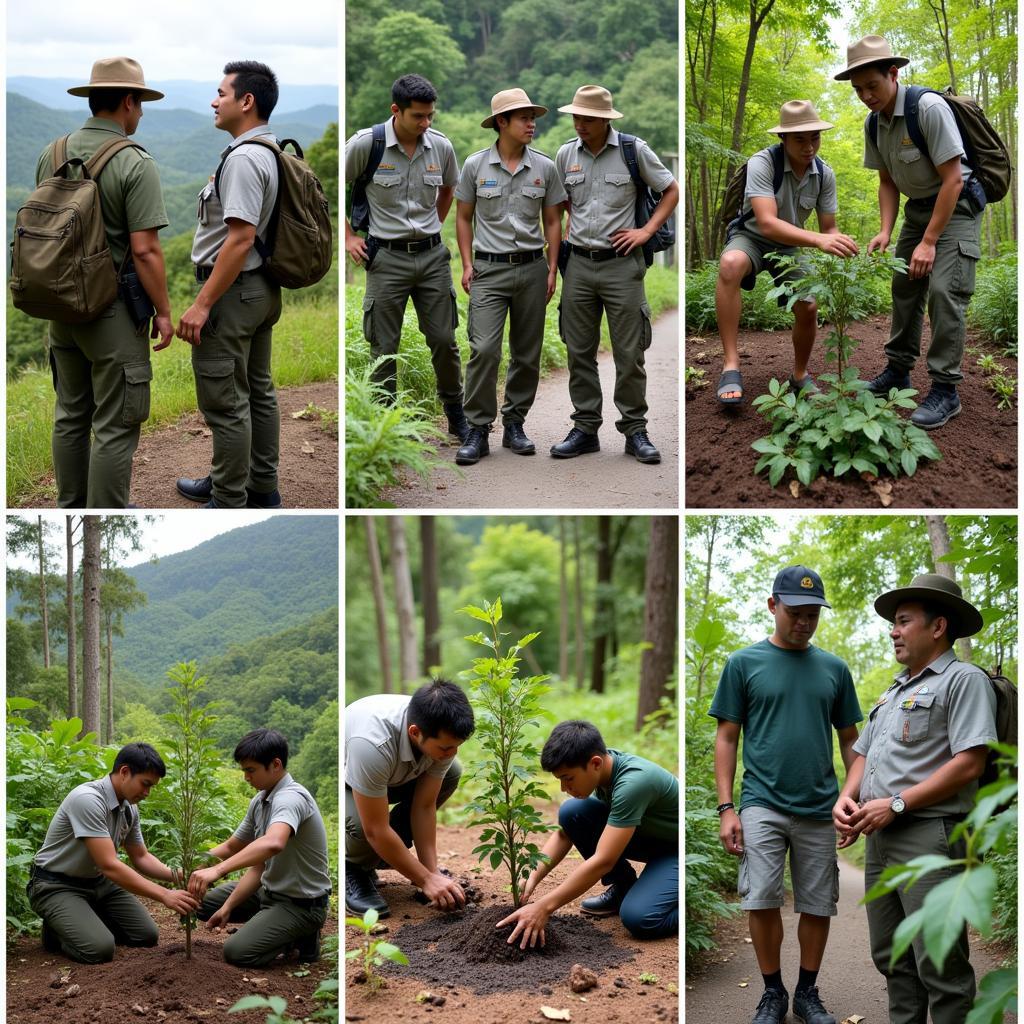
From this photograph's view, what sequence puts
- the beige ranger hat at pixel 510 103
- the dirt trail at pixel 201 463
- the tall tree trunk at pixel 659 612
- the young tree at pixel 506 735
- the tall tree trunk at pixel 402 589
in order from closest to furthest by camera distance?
1. the young tree at pixel 506 735
2. the beige ranger hat at pixel 510 103
3. the dirt trail at pixel 201 463
4. the tall tree trunk at pixel 659 612
5. the tall tree trunk at pixel 402 589

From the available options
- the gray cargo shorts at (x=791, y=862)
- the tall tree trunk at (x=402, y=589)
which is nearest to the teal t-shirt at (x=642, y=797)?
the gray cargo shorts at (x=791, y=862)

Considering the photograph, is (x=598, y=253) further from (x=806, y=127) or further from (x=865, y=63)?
(x=865, y=63)

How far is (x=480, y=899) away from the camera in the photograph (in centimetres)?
518

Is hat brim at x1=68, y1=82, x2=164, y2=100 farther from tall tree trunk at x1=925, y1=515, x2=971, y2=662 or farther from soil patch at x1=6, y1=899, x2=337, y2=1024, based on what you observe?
tall tree trunk at x1=925, y1=515, x2=971, y2=662

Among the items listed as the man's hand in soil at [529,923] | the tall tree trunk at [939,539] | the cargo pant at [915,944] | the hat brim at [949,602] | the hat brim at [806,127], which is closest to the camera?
the cargo pant at [915,944]

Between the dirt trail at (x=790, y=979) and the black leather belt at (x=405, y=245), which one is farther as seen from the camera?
the black leather belt at (x=405, y=245)

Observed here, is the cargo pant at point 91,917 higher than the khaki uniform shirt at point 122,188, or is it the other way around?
the khaki uniform shirt at point 122,188

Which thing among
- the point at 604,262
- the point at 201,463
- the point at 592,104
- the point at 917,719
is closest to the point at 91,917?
the point at 201,463

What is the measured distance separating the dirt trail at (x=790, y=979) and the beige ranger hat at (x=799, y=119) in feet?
12.2

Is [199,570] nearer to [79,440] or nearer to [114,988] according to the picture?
[79,440]

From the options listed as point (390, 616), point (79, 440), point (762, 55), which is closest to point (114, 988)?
point (79, 440)

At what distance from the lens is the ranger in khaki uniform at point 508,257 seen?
19.0 ft

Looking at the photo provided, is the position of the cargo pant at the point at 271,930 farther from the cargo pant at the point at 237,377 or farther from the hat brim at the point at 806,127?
the hat brim at the point at 806,127

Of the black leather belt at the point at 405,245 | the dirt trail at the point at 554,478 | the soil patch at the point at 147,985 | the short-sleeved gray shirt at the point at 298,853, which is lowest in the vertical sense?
the soil patch at the point at 147,985
